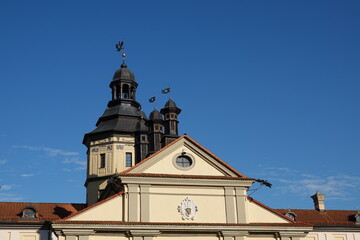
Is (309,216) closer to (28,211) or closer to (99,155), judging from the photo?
(99,155)

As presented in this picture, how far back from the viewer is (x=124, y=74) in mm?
50375

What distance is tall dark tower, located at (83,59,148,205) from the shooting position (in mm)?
45031

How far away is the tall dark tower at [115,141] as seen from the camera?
45031mm

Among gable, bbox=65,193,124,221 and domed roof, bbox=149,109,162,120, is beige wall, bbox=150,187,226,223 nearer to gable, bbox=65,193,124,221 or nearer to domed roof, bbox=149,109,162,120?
gable, bbox=65,193,124,221

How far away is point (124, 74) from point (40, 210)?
55.4 ft

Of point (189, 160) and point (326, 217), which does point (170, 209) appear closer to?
point (189, 160)

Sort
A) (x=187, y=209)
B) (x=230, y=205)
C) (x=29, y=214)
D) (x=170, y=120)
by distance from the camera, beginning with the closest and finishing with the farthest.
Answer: (x=187, y=209)
(x=230, y=205)
(x=29, y=214)
(x=170, y=120)

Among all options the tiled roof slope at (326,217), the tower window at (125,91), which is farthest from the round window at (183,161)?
the tower window at (125,91)

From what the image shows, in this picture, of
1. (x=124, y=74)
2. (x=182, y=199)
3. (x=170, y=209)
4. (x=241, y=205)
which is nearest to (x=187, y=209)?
(x=182, y=199)

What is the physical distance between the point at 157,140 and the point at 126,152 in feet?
19.7

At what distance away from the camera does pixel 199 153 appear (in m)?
34.0

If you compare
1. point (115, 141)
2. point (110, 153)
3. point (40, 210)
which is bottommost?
point (40, 210)

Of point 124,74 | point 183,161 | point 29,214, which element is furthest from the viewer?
point 124,74

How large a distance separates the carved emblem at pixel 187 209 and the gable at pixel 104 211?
3876mm
